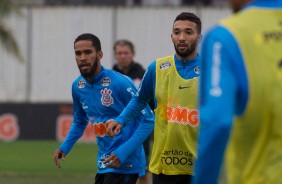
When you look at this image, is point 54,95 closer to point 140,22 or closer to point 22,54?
point 22,54

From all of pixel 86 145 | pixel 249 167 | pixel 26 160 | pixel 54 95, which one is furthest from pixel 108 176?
pixel 54 95

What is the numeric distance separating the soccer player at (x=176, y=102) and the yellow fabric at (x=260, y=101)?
380 centimetres

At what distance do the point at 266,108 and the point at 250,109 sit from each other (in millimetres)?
69

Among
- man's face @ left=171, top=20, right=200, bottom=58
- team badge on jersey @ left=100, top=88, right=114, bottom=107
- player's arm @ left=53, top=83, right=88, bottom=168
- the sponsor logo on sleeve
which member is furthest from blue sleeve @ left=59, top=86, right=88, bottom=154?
the sponsor logo on sleeve

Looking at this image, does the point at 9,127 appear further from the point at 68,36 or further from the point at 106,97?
the point at 106,97

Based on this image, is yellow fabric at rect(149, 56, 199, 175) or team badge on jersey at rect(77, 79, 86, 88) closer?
yellow fabric at rect(149, 56, 199, 175)

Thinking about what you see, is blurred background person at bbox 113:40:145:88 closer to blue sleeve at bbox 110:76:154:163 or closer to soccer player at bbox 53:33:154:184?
soccer player at bbox 53:33:154:184

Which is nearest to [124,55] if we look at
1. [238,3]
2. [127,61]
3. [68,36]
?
[127,61]

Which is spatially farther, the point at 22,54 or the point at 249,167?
the point at 22,54

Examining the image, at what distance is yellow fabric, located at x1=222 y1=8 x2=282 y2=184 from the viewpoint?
4.28 meters

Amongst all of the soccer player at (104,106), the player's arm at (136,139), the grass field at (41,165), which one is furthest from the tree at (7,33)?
the player's arm at (136,139)

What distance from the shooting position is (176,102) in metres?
8.29

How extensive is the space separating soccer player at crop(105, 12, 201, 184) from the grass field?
22.2ft

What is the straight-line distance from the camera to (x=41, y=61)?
28.7 meters
